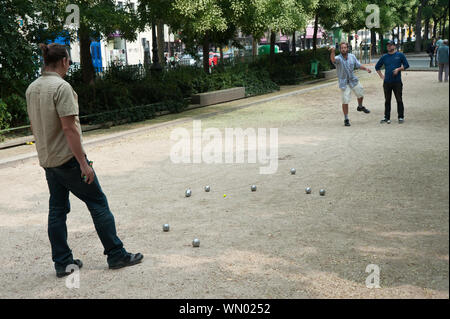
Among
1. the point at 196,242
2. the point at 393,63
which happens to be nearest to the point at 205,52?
the point at 393,63

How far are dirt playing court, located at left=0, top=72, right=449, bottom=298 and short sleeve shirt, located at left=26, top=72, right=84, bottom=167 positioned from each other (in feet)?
3.73

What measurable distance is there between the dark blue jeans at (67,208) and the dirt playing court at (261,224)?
22cm

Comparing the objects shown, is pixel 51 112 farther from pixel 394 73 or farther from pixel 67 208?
pixel 394 73

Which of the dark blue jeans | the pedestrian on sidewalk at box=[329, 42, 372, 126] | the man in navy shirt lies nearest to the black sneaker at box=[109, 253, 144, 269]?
the dark blue jeans

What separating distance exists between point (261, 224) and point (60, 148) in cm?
254

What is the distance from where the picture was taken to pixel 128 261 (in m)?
5.04

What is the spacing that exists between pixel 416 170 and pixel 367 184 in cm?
119

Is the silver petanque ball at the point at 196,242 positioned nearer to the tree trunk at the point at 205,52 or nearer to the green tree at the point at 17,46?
the green tree at the point at 17,46

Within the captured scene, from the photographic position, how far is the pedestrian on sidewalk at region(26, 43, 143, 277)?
4430 mm

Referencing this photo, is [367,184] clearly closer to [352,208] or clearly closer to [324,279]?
[352,208]

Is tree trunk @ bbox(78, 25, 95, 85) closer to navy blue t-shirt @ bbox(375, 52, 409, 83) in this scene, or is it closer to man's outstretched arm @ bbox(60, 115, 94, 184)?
navy blue t-shirt @ bbox(375, 52, 409, 83)

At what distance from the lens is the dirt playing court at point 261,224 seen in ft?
14.8

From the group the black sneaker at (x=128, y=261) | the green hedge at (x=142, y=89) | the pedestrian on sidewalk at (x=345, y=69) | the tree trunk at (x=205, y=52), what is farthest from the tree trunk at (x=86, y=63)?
the black sneaker at (x=128, y=261)
